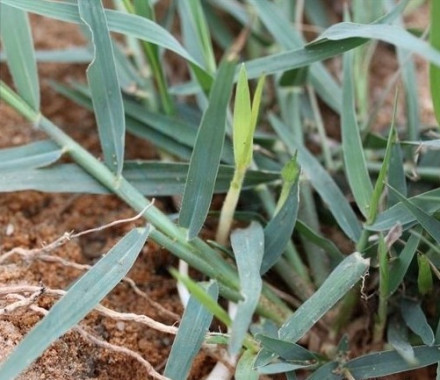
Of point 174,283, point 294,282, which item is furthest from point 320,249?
point 174,283

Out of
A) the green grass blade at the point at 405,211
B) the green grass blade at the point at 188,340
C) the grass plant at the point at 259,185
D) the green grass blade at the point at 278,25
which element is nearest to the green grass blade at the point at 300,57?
the grass plant at the point at 259,185

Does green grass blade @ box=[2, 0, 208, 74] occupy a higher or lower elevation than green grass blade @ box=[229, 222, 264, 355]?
higher

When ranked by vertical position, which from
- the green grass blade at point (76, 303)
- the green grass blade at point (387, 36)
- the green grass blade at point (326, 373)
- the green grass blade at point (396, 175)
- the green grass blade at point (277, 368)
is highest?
the green grass blade at point (387, 36)

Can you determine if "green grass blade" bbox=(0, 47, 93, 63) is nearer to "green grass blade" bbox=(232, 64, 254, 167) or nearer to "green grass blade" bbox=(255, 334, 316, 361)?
"green grass blade" bbox=(232, 64, 254, 167)

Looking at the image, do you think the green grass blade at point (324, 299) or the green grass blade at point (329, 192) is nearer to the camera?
the green grass blade at point (324, 299)

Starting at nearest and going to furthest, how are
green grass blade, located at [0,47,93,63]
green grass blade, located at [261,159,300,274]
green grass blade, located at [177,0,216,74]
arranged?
green grass blade, located at [261,159,300,274] < green grass blade, located at [177,0,216,74] < green grass blade, located at [0,47,93,63]

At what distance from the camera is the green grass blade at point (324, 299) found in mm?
916

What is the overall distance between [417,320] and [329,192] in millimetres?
226

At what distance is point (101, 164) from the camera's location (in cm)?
109

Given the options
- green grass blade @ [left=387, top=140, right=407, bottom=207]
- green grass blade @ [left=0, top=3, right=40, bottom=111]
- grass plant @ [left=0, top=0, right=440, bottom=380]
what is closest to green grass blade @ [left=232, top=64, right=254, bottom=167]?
grass plant @ [left=0, top=0, right=440, bottom=380]

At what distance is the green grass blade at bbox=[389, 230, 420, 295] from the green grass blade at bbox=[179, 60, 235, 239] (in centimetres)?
26

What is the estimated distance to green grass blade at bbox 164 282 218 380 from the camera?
0.90 metres

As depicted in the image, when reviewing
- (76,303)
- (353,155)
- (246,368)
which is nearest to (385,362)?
(246,368)

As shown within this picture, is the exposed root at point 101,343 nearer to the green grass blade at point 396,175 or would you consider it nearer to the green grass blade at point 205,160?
the green grass blade at point 205,160
